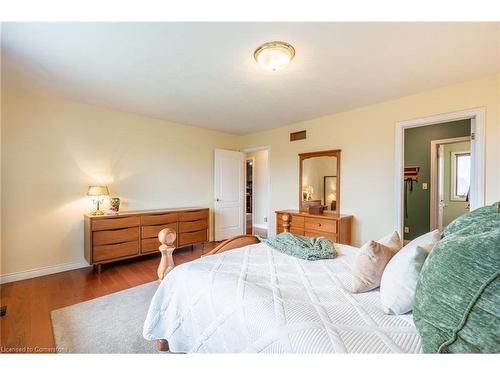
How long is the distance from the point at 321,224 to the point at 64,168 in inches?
146

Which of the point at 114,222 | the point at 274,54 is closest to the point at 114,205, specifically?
the point at 114,222

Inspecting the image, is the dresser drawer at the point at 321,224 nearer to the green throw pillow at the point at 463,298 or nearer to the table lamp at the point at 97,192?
the green throw pillow at the point at 463,298

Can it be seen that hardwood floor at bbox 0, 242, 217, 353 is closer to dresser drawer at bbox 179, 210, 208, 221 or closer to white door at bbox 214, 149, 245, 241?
dresser drawer at bbox 179, 210, 208, 221

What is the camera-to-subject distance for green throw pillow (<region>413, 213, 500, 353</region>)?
600 mm

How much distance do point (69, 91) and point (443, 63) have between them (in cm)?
409

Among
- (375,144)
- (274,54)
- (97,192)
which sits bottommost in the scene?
(97,192)

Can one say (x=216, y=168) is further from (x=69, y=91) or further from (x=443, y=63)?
(x=443, y=63)

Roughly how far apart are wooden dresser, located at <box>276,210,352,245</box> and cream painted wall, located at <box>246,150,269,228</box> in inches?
94.8

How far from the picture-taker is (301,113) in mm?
3574

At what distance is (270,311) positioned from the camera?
96 cm

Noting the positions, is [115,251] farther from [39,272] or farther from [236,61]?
[236,61]

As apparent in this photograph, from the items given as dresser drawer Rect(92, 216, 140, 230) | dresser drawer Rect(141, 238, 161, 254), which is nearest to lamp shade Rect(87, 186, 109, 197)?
dresser drawer Rect(92, 216, 140, 230)
